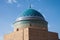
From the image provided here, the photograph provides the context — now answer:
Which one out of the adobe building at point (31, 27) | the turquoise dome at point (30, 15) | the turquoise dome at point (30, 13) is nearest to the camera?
the adobe building at point (31, 27)

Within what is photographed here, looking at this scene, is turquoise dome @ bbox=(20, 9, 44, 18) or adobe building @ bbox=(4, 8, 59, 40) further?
turquoise dome @ bbox=(20, 9, 44, 18)

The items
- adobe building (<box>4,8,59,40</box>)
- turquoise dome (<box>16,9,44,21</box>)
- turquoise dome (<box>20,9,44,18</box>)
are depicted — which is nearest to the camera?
adobe building (<box>4,8,59,40</box>)

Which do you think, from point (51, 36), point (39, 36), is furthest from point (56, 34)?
point (39, 36)

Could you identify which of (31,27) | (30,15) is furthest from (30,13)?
(31,27)

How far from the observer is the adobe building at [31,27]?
42.8 feet

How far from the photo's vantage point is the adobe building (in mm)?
13047

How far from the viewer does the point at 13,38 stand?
14.2 metres

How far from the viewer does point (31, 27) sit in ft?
46.3

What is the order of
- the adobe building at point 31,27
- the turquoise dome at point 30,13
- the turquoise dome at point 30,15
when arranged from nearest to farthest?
the adobe building at point 31,27
the turquoise dome at point 30,15
the turquoise dome at point 30,13

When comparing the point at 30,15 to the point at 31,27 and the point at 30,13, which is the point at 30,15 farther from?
the point at 31,27

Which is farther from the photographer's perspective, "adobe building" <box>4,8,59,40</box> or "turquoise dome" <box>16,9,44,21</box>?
"turquoise dome" <box>16,9,44,21</box>

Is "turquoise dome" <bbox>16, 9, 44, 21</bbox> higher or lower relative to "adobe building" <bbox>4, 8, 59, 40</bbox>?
higher

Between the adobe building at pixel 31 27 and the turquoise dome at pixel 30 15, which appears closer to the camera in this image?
the adobe building at pixel 31 27

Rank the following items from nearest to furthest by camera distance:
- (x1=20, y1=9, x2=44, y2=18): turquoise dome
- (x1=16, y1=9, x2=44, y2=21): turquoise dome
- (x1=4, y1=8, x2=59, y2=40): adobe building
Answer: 1. (x1=4, y1=8, x2=59, y2=40): adobe building
2. (x1=16, y1=9, x2=44, y2=21): turquoise dome
3. (x1=20, y1=9, x2=44, y2=18): turquoise dome
